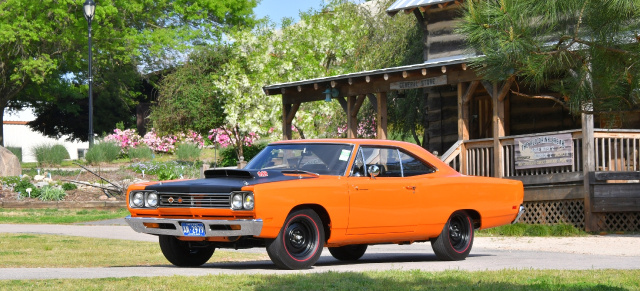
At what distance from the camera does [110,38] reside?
48.0 m

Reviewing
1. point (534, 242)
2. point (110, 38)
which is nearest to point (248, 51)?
point (110, 38)

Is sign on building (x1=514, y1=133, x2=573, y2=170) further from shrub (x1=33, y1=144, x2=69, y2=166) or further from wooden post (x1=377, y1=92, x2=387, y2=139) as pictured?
shrub (x1=33, y1=144, x2=69, y2=166)

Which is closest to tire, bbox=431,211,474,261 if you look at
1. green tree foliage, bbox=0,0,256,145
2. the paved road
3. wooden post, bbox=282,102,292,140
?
the paved road

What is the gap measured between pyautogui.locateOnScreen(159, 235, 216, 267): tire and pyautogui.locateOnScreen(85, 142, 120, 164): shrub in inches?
934

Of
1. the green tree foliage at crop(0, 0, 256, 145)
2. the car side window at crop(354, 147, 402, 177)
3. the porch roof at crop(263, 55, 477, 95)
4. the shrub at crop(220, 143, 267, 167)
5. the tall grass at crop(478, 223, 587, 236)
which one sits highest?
the green tree foliage at crop(0, 0, 256, 145)

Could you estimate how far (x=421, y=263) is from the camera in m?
12.3

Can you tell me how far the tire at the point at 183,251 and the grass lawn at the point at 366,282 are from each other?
6.78 feet

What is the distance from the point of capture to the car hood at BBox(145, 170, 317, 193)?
10641 mm

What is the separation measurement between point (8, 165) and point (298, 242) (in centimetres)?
2395

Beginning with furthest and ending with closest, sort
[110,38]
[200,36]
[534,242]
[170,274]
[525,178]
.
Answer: [200,36] < [110,38] < [525,178] < [534,242] < [170,274]

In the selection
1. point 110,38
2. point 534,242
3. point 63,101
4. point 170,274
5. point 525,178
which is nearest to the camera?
point 170,274

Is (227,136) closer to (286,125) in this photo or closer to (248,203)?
(286,125)

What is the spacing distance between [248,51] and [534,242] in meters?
26.9

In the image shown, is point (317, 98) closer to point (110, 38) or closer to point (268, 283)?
point (268, 283)
